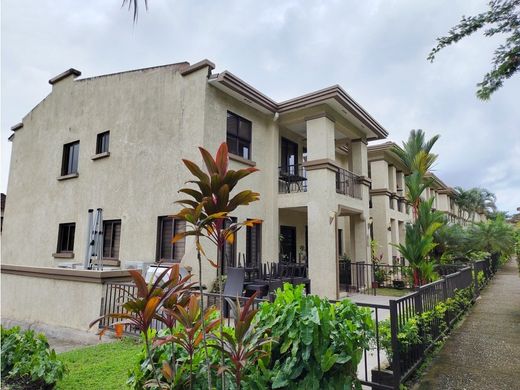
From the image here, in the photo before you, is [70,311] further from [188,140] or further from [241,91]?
[241,91]

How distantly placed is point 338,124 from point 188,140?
6.28m

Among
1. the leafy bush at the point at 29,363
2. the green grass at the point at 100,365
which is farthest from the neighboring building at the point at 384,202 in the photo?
the leafy bush at the point at 29,363

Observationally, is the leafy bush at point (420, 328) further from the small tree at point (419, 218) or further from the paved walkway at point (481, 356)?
the small tree at point (419, 218)

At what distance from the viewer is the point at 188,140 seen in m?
10.2

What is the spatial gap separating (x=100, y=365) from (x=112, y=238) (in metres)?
7.28

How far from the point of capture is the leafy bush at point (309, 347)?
281cm

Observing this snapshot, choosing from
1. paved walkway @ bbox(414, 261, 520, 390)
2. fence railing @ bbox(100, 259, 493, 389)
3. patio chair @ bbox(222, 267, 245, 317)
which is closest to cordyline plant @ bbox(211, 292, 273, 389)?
fence railing @ bbox(100, 259, 493, 389)

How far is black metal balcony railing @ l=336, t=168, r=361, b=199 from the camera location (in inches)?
533

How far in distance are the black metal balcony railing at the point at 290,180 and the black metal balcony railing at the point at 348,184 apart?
4.72ft

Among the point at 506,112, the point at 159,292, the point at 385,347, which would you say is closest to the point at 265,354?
the point at 159,292

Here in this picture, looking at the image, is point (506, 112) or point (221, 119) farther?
point (221, 119)

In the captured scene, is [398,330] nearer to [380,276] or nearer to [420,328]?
[420,328]

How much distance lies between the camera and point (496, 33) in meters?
7.07

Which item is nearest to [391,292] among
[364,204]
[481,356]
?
[364,204]
